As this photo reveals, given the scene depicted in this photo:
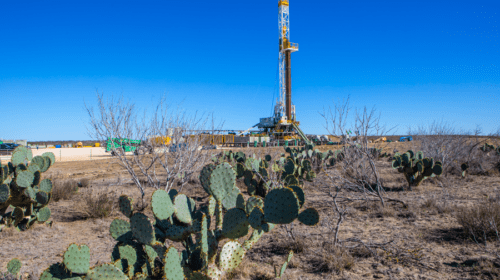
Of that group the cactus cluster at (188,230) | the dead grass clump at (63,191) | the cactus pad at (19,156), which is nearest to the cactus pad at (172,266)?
the cactus cluster at (188,230)

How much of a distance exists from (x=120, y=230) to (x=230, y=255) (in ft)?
3.43

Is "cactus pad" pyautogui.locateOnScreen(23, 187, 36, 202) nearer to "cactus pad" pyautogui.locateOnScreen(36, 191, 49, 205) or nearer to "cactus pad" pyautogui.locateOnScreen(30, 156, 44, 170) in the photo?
"cactus pad" pyautogui.locateOnScreen(36, 191, 49, 205)

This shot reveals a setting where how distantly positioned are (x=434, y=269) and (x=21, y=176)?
21.7ft

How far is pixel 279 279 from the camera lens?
3.36m

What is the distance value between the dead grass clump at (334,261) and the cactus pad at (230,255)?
141cm

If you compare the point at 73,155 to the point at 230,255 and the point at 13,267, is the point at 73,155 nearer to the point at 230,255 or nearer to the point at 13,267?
the point at 13,267

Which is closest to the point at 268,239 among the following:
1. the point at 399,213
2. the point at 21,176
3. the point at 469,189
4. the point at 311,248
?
the point at 311,248

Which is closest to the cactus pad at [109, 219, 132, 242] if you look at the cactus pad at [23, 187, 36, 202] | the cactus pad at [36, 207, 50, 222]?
the cactus pad at [23, 187, 36, 202]

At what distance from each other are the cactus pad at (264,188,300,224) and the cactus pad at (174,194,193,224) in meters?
0.70

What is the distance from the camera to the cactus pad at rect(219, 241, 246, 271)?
265 cm

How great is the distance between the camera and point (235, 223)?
256 cm

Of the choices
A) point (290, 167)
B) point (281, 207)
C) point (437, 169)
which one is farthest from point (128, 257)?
point (437, 169)

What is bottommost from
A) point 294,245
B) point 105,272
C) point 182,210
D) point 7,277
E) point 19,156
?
point 294,245

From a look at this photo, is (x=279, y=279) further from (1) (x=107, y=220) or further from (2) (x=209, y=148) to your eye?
(2) (x=209, y=148)
